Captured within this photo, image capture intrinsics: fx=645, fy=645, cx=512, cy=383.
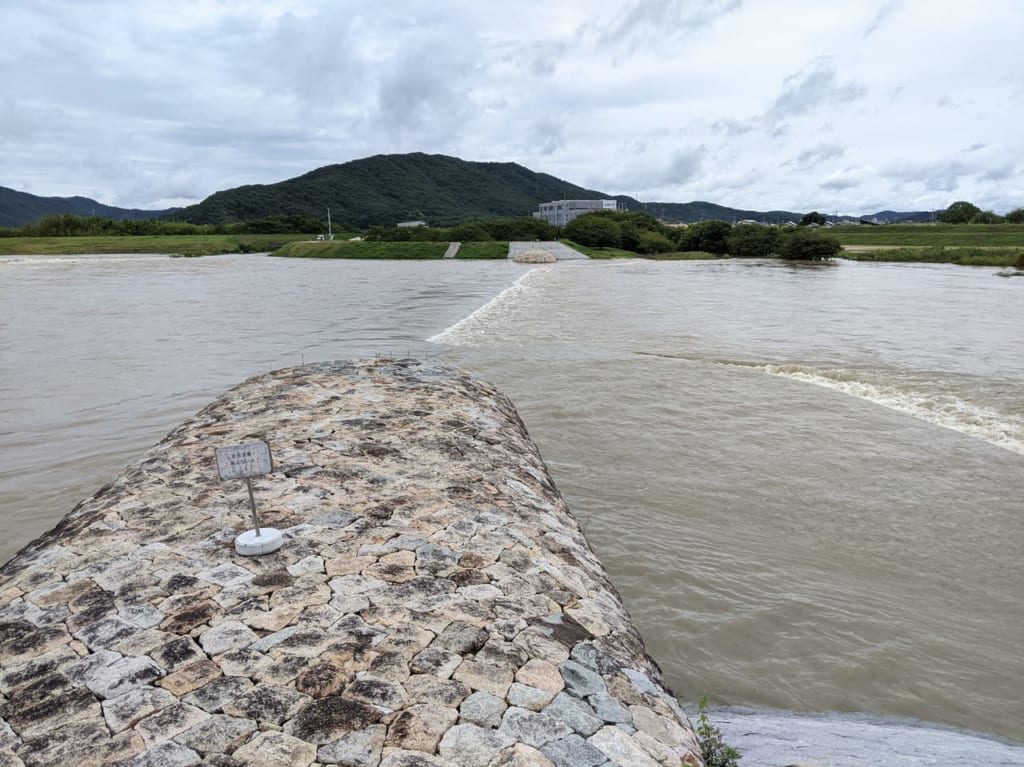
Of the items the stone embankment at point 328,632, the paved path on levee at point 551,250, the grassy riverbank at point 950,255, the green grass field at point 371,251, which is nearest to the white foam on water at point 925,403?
the stone embankment at point 328,632

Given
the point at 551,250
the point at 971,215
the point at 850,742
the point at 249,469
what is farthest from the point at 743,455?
the point at 971,215

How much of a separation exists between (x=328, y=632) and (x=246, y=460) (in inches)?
48.4

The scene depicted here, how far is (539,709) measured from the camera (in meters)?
2.57

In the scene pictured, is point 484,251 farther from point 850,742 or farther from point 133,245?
point 850,742

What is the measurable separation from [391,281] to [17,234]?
86329 millimetres

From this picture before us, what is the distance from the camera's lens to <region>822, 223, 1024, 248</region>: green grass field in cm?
6925

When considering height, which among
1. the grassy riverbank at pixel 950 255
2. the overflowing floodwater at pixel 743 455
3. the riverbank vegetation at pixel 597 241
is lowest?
the overflowing floodwater at pixel 743 455

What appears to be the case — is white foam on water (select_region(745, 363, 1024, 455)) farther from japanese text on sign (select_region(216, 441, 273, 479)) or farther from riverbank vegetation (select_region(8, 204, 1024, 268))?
riverbank vegetation (select_region(8, 204, 1024, 268))

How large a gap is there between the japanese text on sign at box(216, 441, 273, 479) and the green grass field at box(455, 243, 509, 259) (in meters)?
67.2

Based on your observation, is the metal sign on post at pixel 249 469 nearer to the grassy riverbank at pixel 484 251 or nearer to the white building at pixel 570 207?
the grassy riverbank at pixel 484 251

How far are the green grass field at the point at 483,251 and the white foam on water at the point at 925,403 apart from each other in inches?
2321

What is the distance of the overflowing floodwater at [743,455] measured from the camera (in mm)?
3994

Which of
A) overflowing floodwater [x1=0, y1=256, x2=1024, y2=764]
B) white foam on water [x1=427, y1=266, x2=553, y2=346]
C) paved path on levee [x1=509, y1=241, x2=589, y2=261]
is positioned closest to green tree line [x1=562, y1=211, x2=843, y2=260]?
paved path on levee [x1=509, y1=241, x2=589, y2=261]

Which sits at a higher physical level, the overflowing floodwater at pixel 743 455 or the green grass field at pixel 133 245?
the green grass field at pixel 133 245
